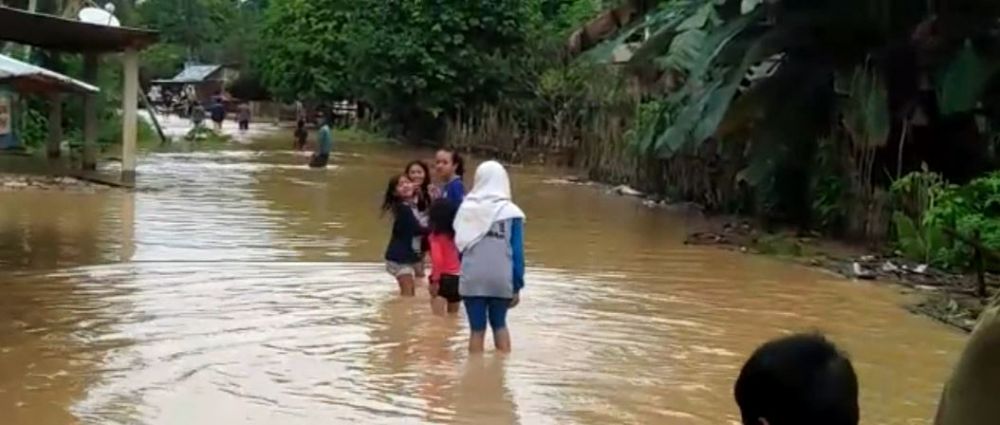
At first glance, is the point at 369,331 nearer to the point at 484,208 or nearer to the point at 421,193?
the point at 421,193

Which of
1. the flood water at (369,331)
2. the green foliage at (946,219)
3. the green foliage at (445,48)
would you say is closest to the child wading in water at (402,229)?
the flood water at (369,331)

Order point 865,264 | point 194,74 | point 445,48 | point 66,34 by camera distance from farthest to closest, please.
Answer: point 194,74 < point 445,48 < point 66,34 < point 865,264

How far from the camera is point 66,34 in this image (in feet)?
75.7

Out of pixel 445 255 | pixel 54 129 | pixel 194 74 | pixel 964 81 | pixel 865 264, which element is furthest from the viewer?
pixel 194 74

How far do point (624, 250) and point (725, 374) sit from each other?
26.1ft

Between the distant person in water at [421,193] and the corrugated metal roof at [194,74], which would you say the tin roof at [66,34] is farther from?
the corrugated metal roof at [194,74]

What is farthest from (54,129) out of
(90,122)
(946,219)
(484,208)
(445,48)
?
(484,208)

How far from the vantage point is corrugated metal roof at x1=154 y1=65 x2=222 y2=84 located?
9262 centimetres

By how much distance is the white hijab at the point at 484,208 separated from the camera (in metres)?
9.25

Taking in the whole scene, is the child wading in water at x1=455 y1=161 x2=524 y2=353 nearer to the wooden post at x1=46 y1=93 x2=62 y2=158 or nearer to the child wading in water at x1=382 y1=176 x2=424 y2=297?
the child wading in water at x1=382 y1=176 x2=424 y2=297

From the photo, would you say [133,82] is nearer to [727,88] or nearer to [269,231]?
[269,231]

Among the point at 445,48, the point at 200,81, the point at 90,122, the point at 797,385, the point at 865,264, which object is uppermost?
the point at 445,48

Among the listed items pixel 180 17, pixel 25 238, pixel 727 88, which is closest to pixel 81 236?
pixel 25 238

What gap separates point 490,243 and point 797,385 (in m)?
6.95
